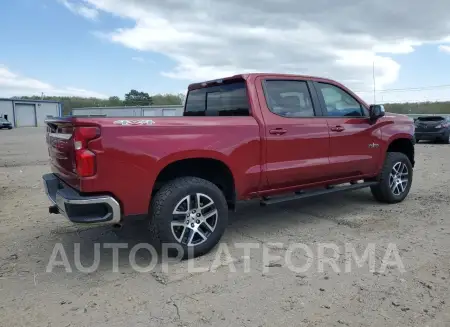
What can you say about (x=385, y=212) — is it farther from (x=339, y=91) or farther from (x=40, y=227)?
(x=40, y=227)

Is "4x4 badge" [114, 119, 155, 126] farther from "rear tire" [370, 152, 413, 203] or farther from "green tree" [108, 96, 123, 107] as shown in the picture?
"green tree" [108, 96, 123, 107]

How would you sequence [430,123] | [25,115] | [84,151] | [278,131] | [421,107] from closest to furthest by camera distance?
[84,151]
[278,131]
[430,123]
[421,107]
[25,115]

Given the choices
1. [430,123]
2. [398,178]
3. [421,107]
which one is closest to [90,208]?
[398,178]

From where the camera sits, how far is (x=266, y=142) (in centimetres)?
439

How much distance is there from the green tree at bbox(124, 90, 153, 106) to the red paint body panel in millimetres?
69676

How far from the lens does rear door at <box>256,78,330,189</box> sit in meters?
4.48

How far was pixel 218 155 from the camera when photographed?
404 centimetres

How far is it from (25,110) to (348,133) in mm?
55012

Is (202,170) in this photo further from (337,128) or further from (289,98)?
(337,128)

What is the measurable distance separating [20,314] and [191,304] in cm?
129

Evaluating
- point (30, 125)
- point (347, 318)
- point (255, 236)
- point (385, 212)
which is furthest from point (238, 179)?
point (30, 125)

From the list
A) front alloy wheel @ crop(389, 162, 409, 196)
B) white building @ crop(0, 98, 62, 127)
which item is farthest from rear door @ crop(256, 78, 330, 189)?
white building @ crop(0, 98, 62, 127)

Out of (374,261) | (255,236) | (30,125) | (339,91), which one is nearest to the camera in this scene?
(374,261)

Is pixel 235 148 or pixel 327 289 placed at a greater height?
pixel 235 148
